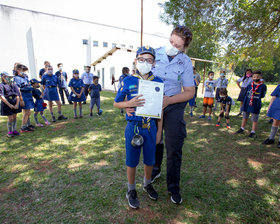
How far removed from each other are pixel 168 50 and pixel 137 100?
924 millimetres

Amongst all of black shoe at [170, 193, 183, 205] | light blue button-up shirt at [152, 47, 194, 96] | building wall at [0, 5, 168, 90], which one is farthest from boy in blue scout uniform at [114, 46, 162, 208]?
building wall at [0, 5, 168, 90]

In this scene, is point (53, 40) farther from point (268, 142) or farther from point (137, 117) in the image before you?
point (268, 142)

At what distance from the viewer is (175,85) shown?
2.34 meters

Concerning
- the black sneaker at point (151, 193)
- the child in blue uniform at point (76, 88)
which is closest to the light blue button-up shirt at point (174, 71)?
the black sneaker at point (151, 193)

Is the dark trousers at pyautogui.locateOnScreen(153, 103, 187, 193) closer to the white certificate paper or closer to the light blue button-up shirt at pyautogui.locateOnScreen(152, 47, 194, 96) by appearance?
the light blue button-up shirt at pyautogui.locateOnScreen(152, 47, 194, 96)

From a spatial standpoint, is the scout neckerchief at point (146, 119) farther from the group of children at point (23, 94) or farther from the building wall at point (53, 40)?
the building wall at point (53, 40)

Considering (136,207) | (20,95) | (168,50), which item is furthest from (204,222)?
(20,95)

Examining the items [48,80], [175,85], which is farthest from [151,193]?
[48,80]

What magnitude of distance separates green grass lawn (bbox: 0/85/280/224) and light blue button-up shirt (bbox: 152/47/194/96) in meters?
1.91

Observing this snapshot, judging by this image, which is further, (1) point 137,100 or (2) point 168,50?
(2) point 168,50

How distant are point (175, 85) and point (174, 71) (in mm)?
204

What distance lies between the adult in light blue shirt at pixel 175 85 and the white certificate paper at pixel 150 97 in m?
0.17

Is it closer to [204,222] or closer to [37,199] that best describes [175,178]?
[204,222]

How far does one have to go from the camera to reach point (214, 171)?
354cm
